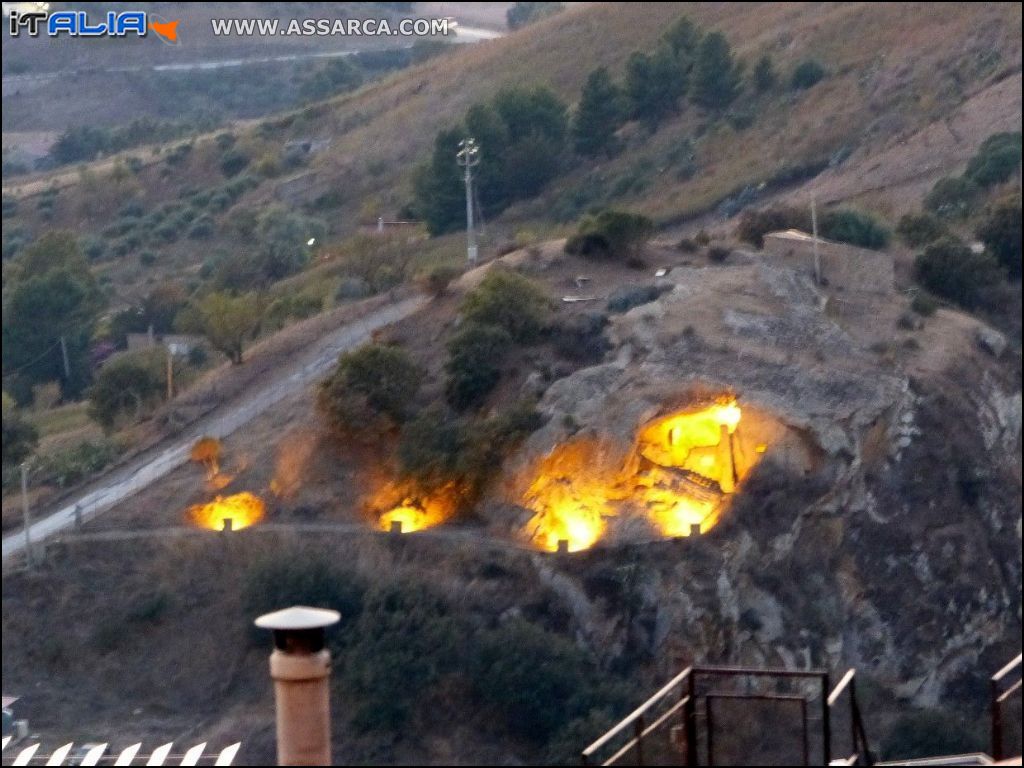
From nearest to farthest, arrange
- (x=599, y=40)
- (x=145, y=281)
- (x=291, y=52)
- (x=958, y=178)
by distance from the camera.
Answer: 1. (x=958, y=178)
2. (x=145, y=281)
3. (x=599, y=40)
4. (x=291, y=52)

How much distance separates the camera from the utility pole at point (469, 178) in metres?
39.4

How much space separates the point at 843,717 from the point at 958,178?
26.6m

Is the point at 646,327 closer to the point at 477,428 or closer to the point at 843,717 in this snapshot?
the point at 477,428

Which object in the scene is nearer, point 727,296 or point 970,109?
point 727,296

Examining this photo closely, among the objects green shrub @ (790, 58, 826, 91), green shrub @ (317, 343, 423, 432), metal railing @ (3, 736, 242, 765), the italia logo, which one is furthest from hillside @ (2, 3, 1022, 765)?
green shrub @ (790, 58, 826, 91)

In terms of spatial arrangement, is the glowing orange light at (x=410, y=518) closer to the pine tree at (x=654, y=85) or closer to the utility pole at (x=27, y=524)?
the utility pole at (x=27, y=524)

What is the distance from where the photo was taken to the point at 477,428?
28.9 meters

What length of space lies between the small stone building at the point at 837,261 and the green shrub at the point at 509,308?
5.46 meters

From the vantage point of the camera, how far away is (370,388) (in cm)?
2956

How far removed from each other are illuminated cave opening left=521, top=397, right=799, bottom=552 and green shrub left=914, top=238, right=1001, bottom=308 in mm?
9837

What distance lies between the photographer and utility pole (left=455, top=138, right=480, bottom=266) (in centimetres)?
3938

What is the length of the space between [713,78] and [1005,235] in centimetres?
1462

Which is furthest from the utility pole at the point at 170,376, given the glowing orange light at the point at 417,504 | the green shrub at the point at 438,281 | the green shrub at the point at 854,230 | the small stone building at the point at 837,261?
the green shrub at the point at 854,230

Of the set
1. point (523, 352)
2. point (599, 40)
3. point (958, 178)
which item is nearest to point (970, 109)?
point (958, 178)
